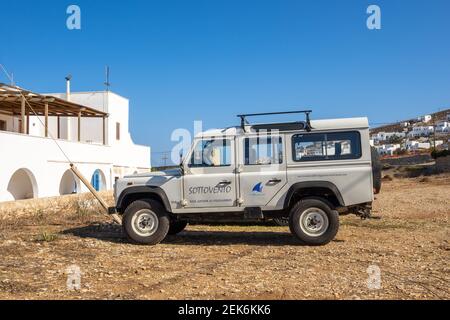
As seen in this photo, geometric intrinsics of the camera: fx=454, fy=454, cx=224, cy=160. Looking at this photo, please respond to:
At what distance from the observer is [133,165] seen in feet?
96.6

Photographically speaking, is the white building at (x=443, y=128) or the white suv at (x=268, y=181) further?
the white building at (x=443, y=128)

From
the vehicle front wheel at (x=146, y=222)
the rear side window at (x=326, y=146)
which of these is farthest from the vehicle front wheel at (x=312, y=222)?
the vehicle front wheel at (x=146, y=222)

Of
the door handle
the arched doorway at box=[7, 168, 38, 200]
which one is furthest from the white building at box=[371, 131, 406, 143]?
the door handle

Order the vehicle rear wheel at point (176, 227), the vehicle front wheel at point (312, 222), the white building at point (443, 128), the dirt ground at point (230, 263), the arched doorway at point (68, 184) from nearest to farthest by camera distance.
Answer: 1. the dirt ground at point (230, 263)
2. the vehicle front wheel at point (312, 222)
3. the vehicle rear wheel at point (176, 227)
4. the arched doorway at point (68, 184)
5. the white building at point (443, 128)

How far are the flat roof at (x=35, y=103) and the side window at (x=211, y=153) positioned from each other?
8.30m

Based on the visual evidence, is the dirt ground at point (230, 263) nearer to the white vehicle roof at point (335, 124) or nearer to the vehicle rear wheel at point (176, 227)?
the vehicle rear wheel at point (176, 227)

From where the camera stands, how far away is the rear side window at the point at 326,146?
27.7 ft

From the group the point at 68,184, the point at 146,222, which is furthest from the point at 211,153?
the point at 68,184

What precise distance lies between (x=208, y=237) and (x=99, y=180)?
14226 mm

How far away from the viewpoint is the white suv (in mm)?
8391

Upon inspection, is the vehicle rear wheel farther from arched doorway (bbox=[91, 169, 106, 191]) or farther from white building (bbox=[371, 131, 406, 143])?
white building (bbox=[371, 131, 406, 143])

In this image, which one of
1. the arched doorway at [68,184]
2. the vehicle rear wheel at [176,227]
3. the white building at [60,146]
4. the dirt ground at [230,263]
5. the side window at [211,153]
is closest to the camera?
the dirt ground at [230,263]

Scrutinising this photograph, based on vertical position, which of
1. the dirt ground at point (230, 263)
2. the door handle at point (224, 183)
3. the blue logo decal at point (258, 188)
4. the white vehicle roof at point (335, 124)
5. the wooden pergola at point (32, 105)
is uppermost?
the wooden pergola at point (32, 105)
